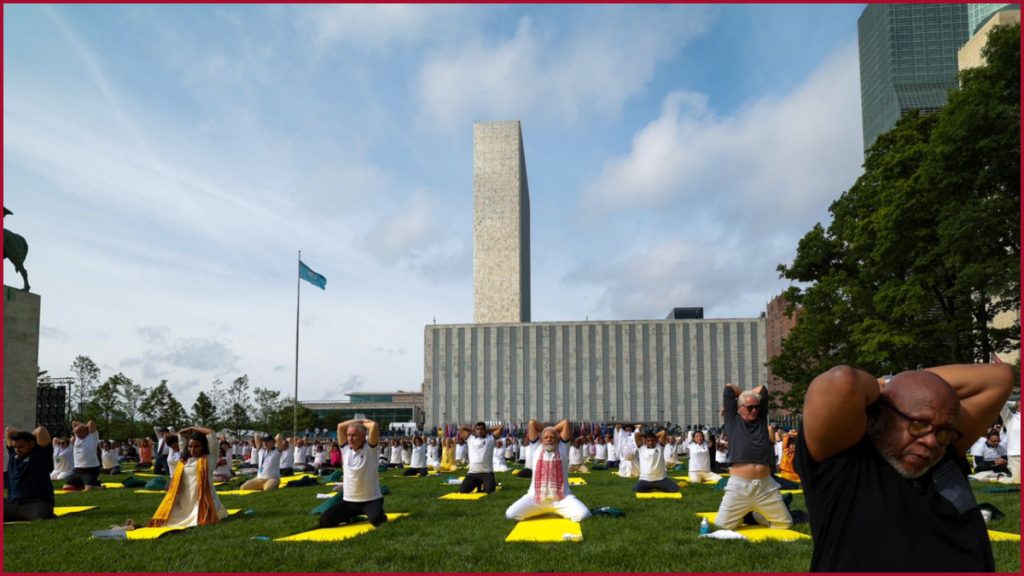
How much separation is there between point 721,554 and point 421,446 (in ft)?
65.0

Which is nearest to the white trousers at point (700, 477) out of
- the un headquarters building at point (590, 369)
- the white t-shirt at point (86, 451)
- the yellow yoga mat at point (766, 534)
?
the yellow yoga mat at point (766, 534)

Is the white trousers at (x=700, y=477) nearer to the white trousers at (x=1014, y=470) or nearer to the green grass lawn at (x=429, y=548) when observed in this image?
the green grass lawn at (x=429, y=548)

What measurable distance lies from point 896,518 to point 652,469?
1406 cm

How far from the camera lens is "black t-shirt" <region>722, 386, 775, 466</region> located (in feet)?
33.5

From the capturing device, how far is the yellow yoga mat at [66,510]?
14.4 meters

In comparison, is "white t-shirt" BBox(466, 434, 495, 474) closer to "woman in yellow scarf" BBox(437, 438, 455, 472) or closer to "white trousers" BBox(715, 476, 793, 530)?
"white trousers" BBox(715, 476, 793, 530)

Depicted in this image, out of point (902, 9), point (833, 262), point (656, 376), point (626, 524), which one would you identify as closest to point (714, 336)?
point (656, 376)

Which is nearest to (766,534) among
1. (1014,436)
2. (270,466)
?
(1014,436)

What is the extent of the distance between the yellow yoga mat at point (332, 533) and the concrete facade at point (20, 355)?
19336mm

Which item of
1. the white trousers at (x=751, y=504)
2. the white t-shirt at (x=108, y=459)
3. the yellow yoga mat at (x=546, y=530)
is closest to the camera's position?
the yellow yoga mat at (x=546, y=530)

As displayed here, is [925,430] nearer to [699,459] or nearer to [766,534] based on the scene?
[766,534]

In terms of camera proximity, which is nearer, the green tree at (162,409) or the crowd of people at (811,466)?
the crowd of people at (811,466)

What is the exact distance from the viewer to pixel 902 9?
106875 millimetres

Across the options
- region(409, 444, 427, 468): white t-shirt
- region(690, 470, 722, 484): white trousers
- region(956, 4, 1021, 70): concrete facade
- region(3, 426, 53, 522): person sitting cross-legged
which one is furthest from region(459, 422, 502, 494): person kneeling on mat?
region(956, 4, 1021, 70): concrete facade
